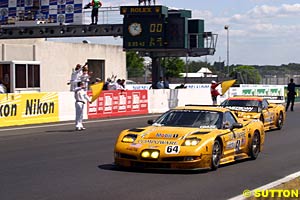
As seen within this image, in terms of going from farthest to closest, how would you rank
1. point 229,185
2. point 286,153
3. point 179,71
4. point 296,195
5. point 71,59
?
point 179,71 < point 71,59 < point 286,153 < point 229,185 < point 296,195

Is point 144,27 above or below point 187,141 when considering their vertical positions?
above

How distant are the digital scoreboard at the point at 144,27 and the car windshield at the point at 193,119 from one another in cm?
2295

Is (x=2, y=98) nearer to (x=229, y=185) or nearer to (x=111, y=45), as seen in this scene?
(x=229, y=185)

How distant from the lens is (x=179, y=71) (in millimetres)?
97812

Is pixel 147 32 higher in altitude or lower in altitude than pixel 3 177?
higher

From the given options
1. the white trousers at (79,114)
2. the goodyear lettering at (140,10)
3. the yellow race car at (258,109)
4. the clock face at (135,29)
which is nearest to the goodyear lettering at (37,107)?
the white trousers at (79,114)

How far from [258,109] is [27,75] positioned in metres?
24.9

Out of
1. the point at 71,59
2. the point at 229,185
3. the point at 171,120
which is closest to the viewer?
the point at 229,185

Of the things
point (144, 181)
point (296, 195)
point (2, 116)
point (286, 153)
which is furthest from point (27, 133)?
point (296, 195)

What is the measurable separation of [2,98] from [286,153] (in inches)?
476

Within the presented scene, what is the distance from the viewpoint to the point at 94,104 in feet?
95.1

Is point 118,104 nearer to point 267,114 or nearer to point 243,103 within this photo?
point 243,103

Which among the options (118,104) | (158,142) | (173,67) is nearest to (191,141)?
(158,142)

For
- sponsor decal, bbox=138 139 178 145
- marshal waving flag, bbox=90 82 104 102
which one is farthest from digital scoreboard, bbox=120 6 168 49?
sponsor decal, bbox=138 139 178 145
